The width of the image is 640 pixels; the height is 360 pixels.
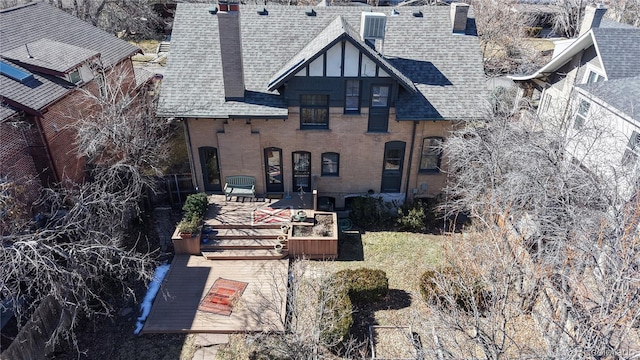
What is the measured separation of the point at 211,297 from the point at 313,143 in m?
8.56

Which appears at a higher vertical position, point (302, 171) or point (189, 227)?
point (302, 171)

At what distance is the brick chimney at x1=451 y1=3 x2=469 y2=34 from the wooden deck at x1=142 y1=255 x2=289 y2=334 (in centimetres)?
1482

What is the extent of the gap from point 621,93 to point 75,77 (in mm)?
25915

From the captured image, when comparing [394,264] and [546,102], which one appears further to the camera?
[546,102]

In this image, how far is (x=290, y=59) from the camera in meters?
20.6

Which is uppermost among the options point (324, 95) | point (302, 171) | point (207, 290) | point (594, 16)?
point (594, 16)

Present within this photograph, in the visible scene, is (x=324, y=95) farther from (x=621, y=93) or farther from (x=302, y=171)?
(x=621, y=93)

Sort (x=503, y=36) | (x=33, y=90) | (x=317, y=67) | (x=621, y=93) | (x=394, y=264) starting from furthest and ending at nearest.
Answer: (x=503, y=36) < (x=621, y=93) < (x=317, y=67) < (x=394, y=264) < (x=33, y=90)

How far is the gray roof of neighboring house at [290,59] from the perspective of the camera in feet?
63.8

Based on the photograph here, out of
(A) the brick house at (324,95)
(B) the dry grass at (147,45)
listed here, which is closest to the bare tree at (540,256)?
(A) the brick house at (324,95)

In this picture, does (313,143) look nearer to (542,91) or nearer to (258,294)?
(258,294)

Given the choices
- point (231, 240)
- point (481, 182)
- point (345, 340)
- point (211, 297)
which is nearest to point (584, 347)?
point (345, 340)

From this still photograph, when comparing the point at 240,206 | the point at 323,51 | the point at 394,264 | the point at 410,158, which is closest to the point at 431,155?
the point at 410,158

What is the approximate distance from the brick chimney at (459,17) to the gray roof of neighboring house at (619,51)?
742 cm
